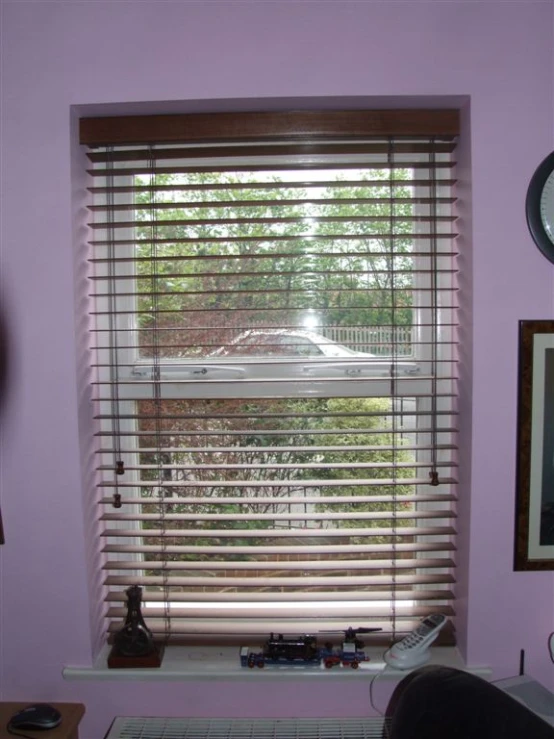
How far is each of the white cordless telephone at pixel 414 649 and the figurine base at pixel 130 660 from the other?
24.9 inches

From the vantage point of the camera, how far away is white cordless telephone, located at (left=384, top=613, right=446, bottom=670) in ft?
4.38

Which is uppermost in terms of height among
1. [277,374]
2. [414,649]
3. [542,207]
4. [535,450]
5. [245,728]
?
[542,207]

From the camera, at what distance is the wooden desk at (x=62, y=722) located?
4.27ft

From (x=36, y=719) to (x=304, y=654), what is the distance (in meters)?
0.68

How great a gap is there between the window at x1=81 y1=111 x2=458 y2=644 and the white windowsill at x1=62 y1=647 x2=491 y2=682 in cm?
→ 9

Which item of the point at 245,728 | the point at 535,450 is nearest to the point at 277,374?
the point at 535,450

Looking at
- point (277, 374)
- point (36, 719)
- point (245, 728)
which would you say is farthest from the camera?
point (277, 374)

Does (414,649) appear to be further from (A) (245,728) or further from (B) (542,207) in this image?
(B) (542,207)

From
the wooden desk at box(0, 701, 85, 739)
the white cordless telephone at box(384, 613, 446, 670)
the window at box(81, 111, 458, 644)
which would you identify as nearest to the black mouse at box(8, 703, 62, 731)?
the wooden desk at box(0, 701, 85, 739)

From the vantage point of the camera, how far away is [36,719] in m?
1.31

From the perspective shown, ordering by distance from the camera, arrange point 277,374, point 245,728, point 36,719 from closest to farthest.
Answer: point 36,719 < point 245,728 < point 277,374

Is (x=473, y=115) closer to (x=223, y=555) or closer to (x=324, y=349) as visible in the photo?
(x=324, y=349)

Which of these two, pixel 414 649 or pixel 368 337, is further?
pixel 368 337

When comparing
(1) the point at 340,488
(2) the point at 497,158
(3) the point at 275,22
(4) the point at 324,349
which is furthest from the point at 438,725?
(3) the point at 275,22
